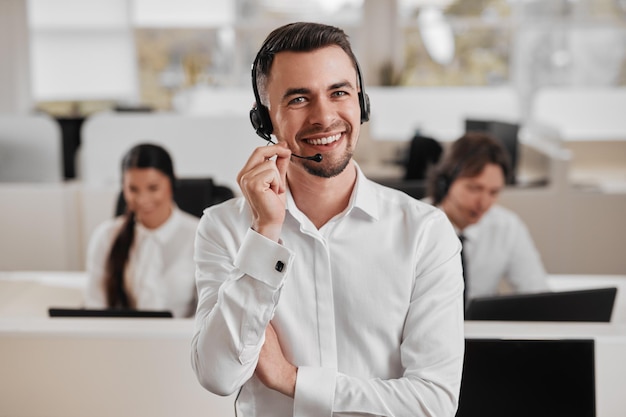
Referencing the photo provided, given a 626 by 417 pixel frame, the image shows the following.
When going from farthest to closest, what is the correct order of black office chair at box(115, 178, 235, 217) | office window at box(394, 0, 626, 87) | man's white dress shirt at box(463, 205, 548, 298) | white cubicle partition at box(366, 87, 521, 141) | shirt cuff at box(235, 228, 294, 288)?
office window at box(394, 0, 626, 87) → white cubicle partition at box(366, 87, 521, 141) → black office chair at box(115, 178, 235, 217) → man's white dress shirt at box(463, 205, 548, 298) → shirt cuff at box(235, 228, 294, 288)

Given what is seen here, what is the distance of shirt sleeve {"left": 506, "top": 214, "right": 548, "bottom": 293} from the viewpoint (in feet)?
9.09

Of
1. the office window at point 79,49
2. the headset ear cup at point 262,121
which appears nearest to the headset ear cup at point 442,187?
the headset ear cup at point 262,121

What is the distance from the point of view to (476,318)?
1.76 m

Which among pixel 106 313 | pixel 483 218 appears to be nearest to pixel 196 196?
pixel 483 218

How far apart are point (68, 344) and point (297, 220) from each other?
575mm

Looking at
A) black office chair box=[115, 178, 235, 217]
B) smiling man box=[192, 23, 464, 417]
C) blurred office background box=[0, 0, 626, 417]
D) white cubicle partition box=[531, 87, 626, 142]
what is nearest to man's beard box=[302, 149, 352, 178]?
smiling man box=[192, 23, 464, 417]

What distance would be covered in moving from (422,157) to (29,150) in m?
2.16

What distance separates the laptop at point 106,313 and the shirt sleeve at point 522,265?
1370 millimetres

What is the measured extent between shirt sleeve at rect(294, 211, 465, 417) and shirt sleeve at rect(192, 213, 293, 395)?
4.4 inches

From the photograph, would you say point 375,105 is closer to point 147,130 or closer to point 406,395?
point 147,130

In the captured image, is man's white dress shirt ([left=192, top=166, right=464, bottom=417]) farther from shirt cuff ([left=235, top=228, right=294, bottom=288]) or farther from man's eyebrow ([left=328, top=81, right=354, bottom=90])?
man's eyebrow ([left=328, top=81, right=354, bottom=90])

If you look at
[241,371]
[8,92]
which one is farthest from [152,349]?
[8,92]

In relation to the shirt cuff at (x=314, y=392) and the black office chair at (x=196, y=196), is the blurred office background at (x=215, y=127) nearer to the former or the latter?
the shirt cuff at (x=314, y=392)

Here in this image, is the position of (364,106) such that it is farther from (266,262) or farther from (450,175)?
(450,175)
